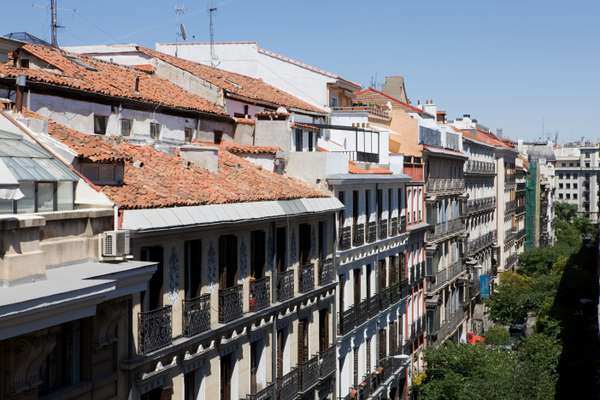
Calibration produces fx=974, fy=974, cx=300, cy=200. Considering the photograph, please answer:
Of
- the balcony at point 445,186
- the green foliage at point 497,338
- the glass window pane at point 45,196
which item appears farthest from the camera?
the green foliage at point 497,338

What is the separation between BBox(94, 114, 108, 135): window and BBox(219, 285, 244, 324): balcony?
4927mm

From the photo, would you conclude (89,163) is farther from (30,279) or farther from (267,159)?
(267,159)

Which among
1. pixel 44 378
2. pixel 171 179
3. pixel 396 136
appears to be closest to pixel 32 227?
pixel 44 378

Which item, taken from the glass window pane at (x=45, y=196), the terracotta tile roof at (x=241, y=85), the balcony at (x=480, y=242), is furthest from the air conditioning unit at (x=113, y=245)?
the balcony at (x=480, y=242)

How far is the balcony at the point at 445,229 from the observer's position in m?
49.9

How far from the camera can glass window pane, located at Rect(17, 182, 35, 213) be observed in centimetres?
1382

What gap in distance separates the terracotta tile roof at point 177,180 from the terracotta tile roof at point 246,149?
0.58ft

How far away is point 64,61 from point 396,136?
85.8ft

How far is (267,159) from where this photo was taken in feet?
96.0

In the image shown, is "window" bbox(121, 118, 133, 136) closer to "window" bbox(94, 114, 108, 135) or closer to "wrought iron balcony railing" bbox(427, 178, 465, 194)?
"window" bbox(94, 114, 108, 135)

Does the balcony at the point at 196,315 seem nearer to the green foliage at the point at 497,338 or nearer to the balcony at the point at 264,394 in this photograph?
the balcony at the point at 264,394

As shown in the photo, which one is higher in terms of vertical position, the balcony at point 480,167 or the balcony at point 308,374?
the balcony at point 480,167

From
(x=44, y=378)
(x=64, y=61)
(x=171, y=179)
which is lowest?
(x=44, y=378)

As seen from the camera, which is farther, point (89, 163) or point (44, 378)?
point (89, 163)
